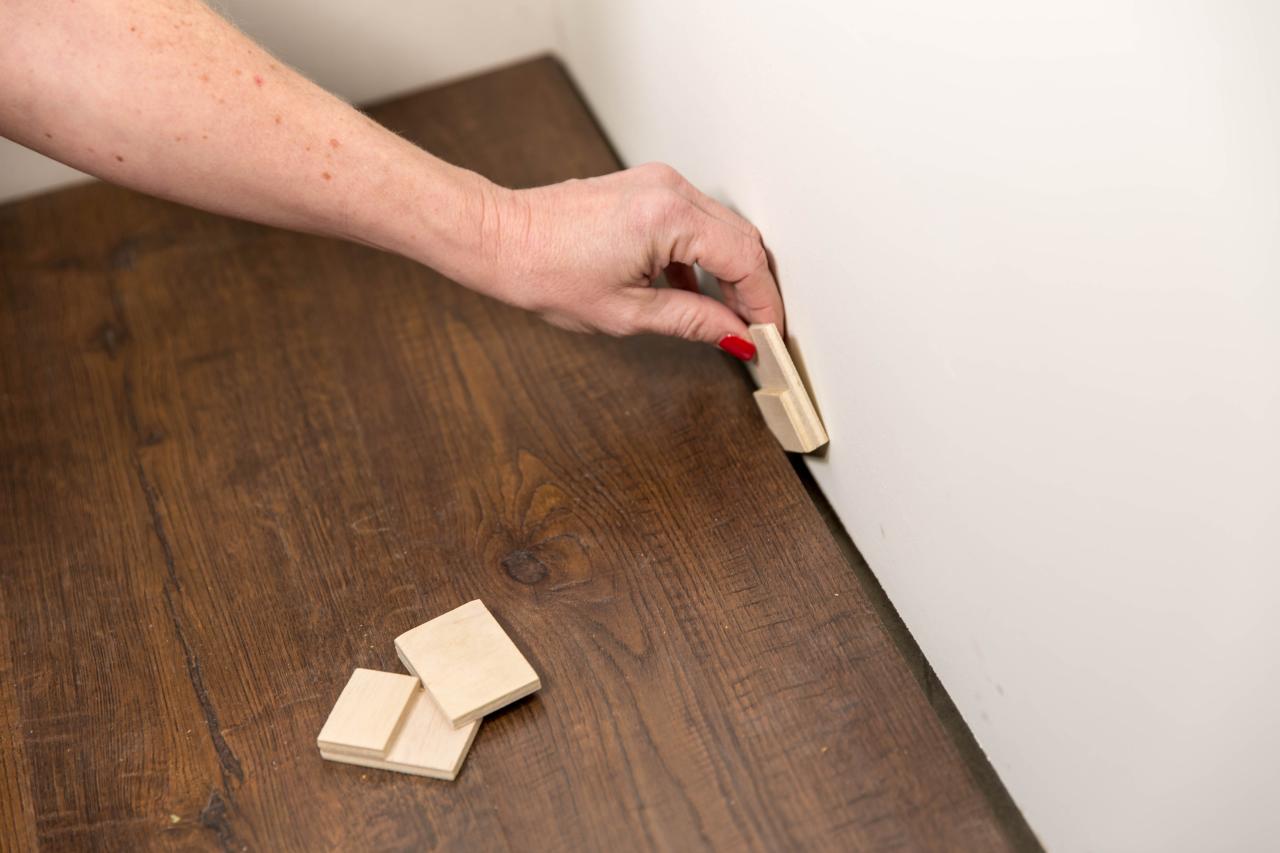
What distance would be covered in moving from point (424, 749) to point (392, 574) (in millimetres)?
187

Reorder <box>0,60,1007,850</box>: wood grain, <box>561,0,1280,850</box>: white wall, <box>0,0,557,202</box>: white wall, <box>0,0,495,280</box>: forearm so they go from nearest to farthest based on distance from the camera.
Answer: <box>561,0,1280,850</box>: white wall < <box>0,60,1007,850</box>: wood grain < <box>0,0,495,280</box>: forearm < <box>0,0,557,202</box>: white wall

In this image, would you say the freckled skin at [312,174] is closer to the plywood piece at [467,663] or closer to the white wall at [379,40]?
the plywood piece at [467,663]

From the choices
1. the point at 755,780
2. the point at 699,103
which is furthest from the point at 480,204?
the point at 755,780

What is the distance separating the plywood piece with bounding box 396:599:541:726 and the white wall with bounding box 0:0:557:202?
962mm

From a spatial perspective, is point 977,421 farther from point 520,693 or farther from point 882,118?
point 520,693

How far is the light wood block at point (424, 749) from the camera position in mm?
808

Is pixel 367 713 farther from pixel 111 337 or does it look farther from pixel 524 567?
pixel 111 337

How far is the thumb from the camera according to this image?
105cm

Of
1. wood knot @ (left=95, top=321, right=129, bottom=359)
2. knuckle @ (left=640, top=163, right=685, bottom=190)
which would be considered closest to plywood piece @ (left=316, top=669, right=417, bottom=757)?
knuckle @ (left=640, top=163, right=685, bottom=190)

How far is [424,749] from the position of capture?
818 millimetres

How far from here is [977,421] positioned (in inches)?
27.4

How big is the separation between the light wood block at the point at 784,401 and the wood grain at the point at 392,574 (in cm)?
2

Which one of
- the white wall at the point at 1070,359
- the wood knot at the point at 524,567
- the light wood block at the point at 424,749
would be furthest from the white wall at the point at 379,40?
the light wood block at the point at 424,749

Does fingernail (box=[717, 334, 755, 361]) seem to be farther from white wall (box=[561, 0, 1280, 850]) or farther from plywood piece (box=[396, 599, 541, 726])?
plywood piece (box=[396, 599, 541, 726])
